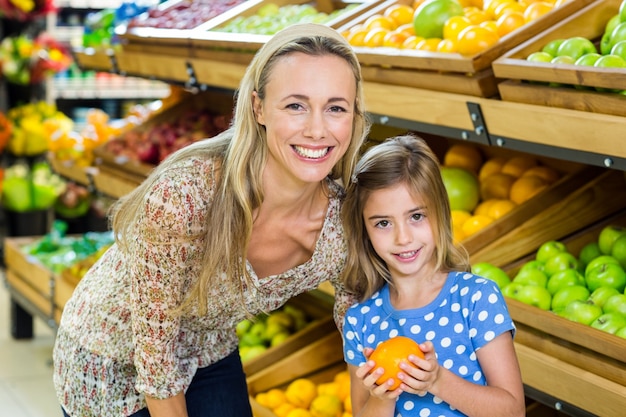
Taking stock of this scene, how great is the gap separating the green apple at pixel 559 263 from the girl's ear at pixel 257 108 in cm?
90

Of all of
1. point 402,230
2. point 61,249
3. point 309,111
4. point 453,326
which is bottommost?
point 61,249

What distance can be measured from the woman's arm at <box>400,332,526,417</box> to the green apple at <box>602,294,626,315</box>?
1.36 feet

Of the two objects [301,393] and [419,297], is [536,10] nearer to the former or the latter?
[419,297]

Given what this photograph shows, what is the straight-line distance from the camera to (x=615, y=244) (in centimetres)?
239

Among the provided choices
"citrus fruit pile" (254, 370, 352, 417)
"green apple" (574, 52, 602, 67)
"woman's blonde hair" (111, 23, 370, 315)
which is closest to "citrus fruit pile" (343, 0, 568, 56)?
"green apple" (574, 52, 602, 67)

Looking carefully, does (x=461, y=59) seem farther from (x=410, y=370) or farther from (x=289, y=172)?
(x=410, y=370)

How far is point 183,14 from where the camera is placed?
4.29 metres

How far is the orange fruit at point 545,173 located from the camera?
2.75 metres

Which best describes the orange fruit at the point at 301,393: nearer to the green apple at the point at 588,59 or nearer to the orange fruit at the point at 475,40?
the orange fruit at the point at 475,40

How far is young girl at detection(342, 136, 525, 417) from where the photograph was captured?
182 centimetres

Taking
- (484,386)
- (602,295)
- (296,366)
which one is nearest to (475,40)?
(602,295)

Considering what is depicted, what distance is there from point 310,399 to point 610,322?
123 cm

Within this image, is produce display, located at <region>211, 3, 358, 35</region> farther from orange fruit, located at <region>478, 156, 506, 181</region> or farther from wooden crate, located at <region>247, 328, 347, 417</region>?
wooden crate, located at <region>247, 328, 347, 417</region>

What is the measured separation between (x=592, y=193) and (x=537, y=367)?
0.67 meters
